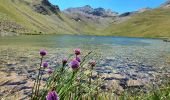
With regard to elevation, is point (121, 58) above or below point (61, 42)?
above

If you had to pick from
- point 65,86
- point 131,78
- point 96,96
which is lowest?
point 131,78

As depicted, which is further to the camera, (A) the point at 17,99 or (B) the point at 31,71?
(B) the point at 31,71

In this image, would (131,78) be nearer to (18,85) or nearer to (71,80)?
(18,85)

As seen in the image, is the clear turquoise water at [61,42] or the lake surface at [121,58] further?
the clear turquoise water at [61,42]

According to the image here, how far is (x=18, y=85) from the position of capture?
19.0 metres

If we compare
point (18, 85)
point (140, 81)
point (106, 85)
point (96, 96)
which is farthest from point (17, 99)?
point (140, 81)

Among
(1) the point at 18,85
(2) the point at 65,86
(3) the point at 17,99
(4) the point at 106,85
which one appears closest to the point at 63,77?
(2) the point at 65,86

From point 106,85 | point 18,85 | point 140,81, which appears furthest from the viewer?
point 140,81

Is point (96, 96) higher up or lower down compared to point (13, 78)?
higher up

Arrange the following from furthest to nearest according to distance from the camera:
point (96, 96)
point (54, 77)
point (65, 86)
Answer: point (96, 96) → point (54, 77) → point (65, 86)

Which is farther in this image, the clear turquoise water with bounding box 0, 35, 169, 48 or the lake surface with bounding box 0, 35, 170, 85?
the clear turquoise water with bounding box 0, 35, 169, 48

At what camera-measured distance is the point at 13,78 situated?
21469 mm

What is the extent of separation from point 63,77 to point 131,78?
1818cm

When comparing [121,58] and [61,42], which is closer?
[121,58]
